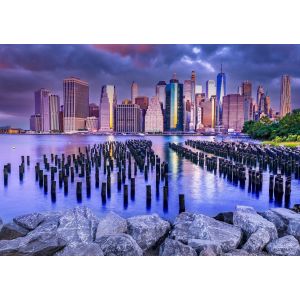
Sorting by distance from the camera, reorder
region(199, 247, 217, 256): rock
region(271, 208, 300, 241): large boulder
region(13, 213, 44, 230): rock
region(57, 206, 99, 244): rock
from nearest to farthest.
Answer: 1. region(199, 247, 217, 256): rock
2. region(57, 206, 99, 244): rock
3. region(271, 208, 300, 241): large boulder
4. region(13, 213, 44, 230): rock

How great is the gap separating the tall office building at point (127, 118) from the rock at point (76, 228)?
34.2m

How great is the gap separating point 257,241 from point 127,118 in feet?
120

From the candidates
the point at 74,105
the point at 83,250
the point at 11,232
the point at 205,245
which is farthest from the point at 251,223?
the point at 74,105

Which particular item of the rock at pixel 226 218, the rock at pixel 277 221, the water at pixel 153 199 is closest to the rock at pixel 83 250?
the rock at pixel 226 218

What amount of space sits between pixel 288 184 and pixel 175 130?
27838mm

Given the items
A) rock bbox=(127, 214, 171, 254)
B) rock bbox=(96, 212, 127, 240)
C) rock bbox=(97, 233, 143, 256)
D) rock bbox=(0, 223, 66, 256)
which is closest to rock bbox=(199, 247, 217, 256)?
rock bbox=(97, 233, 143, 256)

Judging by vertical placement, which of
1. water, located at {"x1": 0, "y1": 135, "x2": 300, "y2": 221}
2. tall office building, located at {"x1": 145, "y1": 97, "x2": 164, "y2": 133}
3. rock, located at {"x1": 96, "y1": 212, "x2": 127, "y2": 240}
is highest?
tall office building, located at {"x1": 145, "y1": 97, "x2": 164, "y2": 133}

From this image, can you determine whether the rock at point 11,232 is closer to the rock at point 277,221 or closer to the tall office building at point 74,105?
the rock at point 277,221

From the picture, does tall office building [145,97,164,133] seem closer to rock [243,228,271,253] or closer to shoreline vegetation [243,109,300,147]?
shoreline vegetation [243,109,300,147]

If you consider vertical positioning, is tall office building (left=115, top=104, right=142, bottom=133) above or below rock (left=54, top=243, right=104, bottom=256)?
above

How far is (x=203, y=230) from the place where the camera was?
493 cm

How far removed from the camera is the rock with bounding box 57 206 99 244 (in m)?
4.89

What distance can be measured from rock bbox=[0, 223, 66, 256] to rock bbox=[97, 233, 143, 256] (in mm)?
612

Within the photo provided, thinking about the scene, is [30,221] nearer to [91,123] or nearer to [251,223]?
[251,223]
